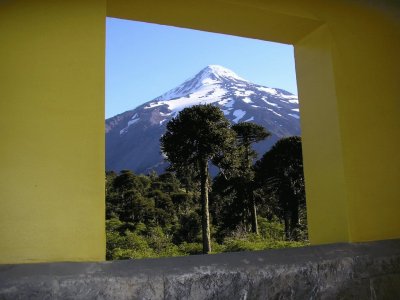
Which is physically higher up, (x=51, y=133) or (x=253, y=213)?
(x=253, y=213)

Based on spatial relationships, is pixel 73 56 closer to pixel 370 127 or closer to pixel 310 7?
pixel 310 7

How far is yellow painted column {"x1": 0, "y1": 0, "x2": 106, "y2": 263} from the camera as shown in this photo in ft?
5.54

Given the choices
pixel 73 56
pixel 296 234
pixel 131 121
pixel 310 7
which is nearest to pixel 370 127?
pixel 310 7

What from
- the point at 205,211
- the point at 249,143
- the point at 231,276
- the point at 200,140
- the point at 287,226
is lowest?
the point at 231,276

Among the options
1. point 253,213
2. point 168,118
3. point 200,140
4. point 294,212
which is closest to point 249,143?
point 253,213

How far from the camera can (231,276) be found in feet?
5.85

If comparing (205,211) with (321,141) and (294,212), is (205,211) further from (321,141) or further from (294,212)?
(321,141)

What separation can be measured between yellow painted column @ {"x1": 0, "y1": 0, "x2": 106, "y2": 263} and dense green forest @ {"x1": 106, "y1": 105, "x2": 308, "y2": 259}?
11.0 metres

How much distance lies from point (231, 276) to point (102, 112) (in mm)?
991

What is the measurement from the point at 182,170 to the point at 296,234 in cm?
527

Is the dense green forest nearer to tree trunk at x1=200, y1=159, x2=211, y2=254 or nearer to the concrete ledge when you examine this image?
tree trunk at x1=200, y1=159, x2=211, y2=254

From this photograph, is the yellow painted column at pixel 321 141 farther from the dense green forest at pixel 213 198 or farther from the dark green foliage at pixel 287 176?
the dark green foliage at pixel 287 176

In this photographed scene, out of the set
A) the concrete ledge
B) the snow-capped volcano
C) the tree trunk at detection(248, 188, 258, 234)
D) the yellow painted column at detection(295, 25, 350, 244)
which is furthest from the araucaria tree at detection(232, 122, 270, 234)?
the snow-capped volcano

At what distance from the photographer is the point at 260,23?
2.51 m
